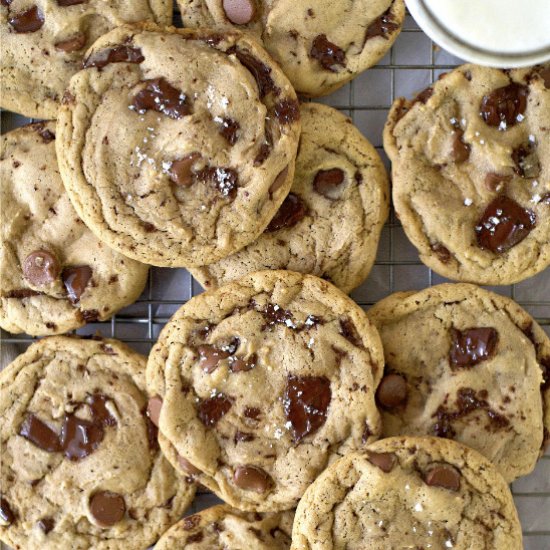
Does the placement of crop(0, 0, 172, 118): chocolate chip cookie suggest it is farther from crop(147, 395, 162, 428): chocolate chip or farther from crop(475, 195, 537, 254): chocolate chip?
crop(475, 195, 537, 254): chocolate chip

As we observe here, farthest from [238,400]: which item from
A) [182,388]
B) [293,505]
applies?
[293,505]

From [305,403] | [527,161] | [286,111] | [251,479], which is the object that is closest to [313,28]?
[286,111]

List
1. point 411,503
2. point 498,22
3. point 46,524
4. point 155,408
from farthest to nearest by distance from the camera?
1. point 46,524
2. point 155,408
3. point 411,503
4. point 498,22

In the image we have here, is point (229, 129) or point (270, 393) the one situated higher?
point (229, 129)

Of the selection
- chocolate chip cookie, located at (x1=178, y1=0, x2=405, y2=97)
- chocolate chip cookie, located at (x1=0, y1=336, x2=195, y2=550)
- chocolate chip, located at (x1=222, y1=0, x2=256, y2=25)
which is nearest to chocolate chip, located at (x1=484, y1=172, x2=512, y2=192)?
chocolate chip cookie, located at (x1=178, y1=0, x2=405, y2=97)

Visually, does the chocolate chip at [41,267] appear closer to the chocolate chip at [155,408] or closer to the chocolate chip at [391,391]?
the chocolate chip at [155,408]

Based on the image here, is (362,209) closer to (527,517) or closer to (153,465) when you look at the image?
(153,465)

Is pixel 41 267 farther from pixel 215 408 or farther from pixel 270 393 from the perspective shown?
pixel 270 393
